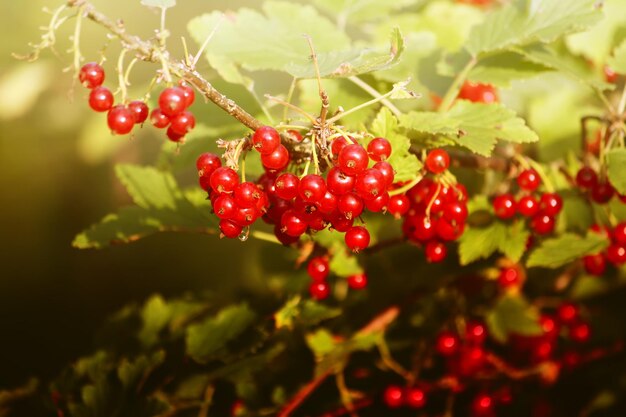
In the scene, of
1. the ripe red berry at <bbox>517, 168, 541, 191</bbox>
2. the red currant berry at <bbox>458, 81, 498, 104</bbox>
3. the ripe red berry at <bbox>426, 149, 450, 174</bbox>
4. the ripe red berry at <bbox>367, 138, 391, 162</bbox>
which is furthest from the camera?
the red currant berry at <bbox>458, 81, 498, 104</bbox>

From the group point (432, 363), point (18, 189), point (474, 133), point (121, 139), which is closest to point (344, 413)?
point (432, 363)

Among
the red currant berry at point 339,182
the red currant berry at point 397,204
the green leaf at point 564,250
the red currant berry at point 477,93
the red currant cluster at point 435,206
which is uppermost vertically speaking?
the red currant berry at point 339,182

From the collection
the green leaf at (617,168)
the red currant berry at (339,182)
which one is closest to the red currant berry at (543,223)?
the green leaf at (617,168)

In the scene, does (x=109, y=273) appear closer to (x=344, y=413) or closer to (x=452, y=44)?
(x=344, y=413)

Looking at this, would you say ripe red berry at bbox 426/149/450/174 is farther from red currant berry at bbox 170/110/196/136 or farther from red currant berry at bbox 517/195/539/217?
red currant berry at bbox 170/110/196/136

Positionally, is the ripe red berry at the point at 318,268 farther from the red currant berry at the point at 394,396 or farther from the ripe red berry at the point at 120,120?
the ripe red berry at the point at 120,120

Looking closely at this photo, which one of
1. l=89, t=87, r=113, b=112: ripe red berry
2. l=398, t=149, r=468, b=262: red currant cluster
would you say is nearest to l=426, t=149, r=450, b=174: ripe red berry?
l=398, t=149, r=468, b=262: red currant cluster
